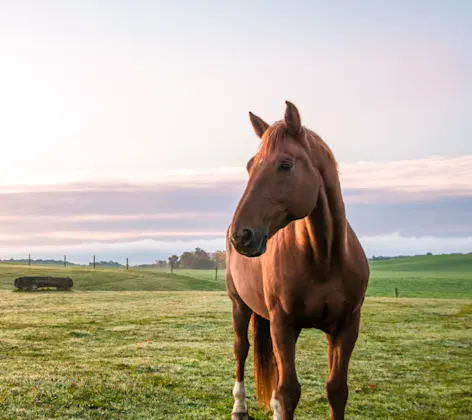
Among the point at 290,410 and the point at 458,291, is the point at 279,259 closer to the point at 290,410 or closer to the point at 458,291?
the point at 290,410

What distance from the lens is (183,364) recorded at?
9.19 metres

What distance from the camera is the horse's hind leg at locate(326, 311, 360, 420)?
4.21 metres

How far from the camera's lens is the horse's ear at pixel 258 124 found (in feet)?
13.4

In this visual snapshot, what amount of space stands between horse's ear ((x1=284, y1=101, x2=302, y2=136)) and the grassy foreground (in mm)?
3839

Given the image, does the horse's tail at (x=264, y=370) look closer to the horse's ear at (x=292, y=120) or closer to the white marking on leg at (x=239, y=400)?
the white marking on leg at (x=239, y=400)

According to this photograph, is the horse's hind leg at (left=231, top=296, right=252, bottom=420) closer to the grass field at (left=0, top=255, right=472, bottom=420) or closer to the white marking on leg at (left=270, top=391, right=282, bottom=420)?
the grass field at (left=0, top=255, right=472, bottom=420)

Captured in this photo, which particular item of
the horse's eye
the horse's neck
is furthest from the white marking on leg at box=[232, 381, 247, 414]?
the horse's eye

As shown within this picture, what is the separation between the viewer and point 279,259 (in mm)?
4230

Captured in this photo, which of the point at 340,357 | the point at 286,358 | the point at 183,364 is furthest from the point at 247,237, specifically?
the point at 183,364

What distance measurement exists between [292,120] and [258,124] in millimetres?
540

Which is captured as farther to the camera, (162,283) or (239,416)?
(162,283)

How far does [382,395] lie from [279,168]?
5.12 meters

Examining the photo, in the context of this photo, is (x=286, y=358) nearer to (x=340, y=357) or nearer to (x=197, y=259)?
(x=340, y=357)

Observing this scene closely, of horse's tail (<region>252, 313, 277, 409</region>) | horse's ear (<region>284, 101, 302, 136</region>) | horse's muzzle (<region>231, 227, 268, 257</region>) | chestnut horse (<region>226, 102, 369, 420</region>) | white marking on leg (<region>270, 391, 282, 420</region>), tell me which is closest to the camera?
horse's muzzle (<region>231, 227, 268, 257</region>)
